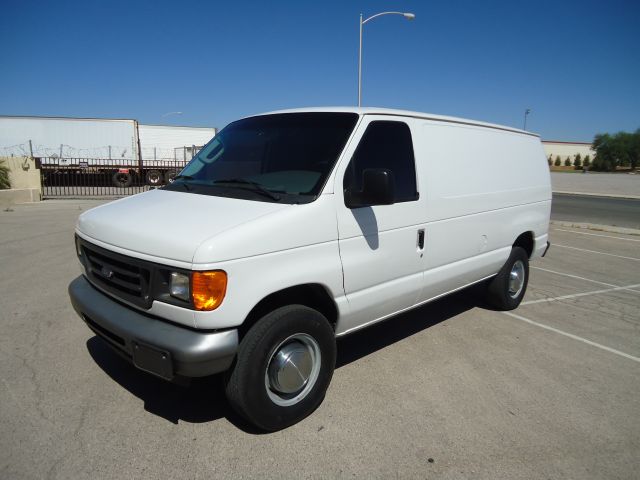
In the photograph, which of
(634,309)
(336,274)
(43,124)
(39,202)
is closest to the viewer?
(336,274)

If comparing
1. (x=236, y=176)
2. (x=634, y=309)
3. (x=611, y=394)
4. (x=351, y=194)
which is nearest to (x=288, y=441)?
(x=351, y=194)

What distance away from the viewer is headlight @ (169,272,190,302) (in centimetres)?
250

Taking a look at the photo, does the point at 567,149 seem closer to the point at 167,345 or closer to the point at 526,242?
the point at 526,242

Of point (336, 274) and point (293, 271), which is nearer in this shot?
point (293, 271)

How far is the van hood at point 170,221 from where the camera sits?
256 cm

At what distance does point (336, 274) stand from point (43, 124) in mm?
28387

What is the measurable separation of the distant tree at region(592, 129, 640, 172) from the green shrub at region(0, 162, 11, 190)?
94.9 meters

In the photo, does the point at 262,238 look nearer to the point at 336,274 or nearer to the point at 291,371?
the point at 336,274

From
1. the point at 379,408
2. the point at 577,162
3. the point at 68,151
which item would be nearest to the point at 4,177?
the point at 68,151

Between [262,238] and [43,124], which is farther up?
[43,124]

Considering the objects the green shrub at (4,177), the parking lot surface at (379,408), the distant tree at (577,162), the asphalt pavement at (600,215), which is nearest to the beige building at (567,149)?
the distant tree at (577,162)

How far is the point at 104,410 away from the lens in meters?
3.14

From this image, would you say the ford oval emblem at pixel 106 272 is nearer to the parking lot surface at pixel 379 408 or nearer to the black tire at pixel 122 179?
the parking lot surface at pixel 379 408

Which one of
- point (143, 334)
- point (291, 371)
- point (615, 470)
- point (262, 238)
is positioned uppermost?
point (262, 238)
